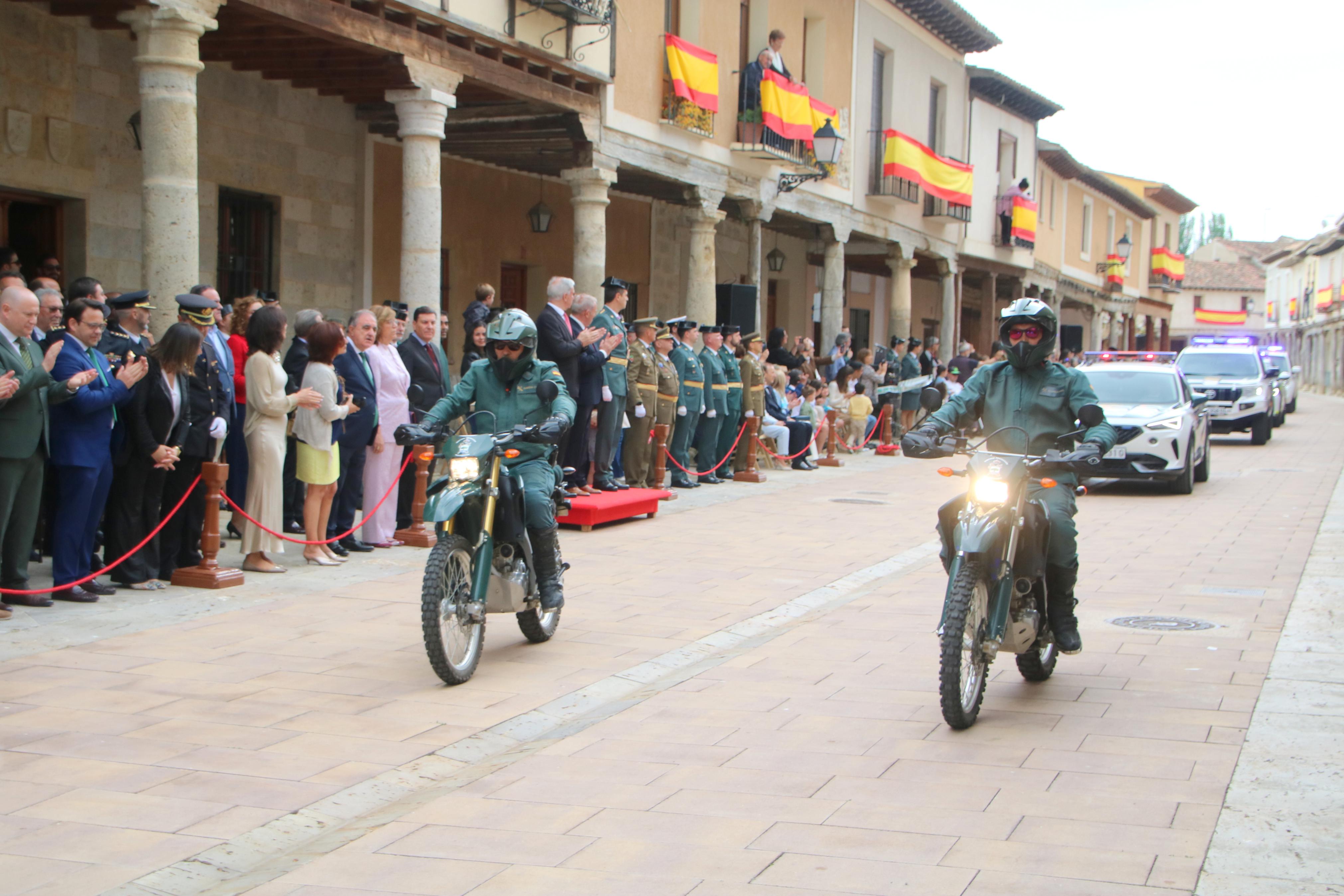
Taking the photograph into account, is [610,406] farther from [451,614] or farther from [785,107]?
[785,107]

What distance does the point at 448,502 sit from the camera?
6422mm

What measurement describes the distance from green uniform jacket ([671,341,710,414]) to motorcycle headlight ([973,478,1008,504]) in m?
8.98

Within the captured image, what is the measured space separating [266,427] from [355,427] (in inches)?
36.6

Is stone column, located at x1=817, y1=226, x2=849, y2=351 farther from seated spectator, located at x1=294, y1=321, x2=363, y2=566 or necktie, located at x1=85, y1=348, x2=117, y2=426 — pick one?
necktie, located at x1=85, y1=348, x2=117, y2=426

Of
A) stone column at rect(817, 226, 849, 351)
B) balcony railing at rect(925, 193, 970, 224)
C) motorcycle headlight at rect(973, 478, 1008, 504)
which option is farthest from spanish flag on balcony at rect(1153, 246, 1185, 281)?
motorcycle headlight at rect(973, 478, 1008, 504)

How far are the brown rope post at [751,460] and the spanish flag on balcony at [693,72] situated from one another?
17.2ft

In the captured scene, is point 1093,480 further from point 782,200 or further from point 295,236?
point 295,236

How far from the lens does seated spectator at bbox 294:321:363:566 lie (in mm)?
9344

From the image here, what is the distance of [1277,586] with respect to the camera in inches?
373

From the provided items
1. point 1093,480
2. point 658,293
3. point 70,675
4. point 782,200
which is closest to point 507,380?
point 70,675

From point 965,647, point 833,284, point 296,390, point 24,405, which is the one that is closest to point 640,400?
point 296,390

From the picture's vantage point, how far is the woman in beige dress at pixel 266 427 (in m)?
9.02

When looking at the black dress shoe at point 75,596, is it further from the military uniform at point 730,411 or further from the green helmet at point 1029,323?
the military uniform at point 730,411

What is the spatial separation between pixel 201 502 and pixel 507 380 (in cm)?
282
